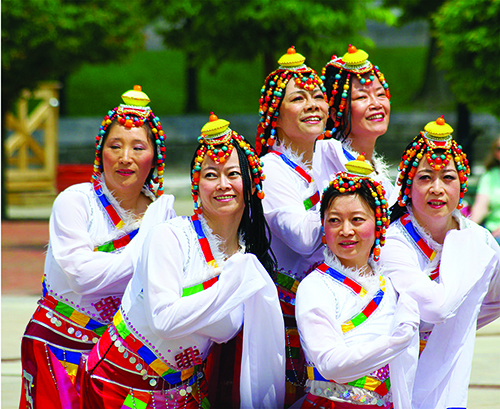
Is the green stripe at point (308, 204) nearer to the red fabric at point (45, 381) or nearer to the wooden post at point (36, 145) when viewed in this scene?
the red fabric at point (45, 381)

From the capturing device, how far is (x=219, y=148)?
3.46 metres

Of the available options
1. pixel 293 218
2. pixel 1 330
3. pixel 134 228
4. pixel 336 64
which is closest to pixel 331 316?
pixel 293 218

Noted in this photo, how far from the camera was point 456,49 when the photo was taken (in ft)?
38.5

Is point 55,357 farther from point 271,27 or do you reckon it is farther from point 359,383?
point 271,27

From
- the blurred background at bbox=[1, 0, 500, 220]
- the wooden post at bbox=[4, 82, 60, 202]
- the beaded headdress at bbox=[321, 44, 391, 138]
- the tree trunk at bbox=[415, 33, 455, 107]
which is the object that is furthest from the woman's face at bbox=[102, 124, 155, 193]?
the tree trunk at bbox=[415, 33, 455, 107]

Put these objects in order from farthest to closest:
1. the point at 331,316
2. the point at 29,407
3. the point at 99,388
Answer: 1. the point at 29,407
2. the point at 99,388
3. the point at 331,316

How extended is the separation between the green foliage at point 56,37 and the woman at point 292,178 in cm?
846

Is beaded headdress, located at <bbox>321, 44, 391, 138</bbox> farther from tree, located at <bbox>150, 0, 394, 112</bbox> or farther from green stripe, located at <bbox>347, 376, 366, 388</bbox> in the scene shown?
tree, located at <bbox>150, 0, 394, 112</bbox>

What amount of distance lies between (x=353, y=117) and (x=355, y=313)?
3.99 feet

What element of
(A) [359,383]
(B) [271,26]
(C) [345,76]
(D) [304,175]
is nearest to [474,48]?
(B) [271,26]

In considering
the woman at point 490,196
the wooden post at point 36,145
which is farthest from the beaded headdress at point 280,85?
the wooden post at point 36,145

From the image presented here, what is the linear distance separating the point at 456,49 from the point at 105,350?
9.43 metres

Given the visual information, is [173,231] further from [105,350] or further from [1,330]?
[1,330]

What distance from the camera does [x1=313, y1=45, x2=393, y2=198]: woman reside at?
13.5 ft
